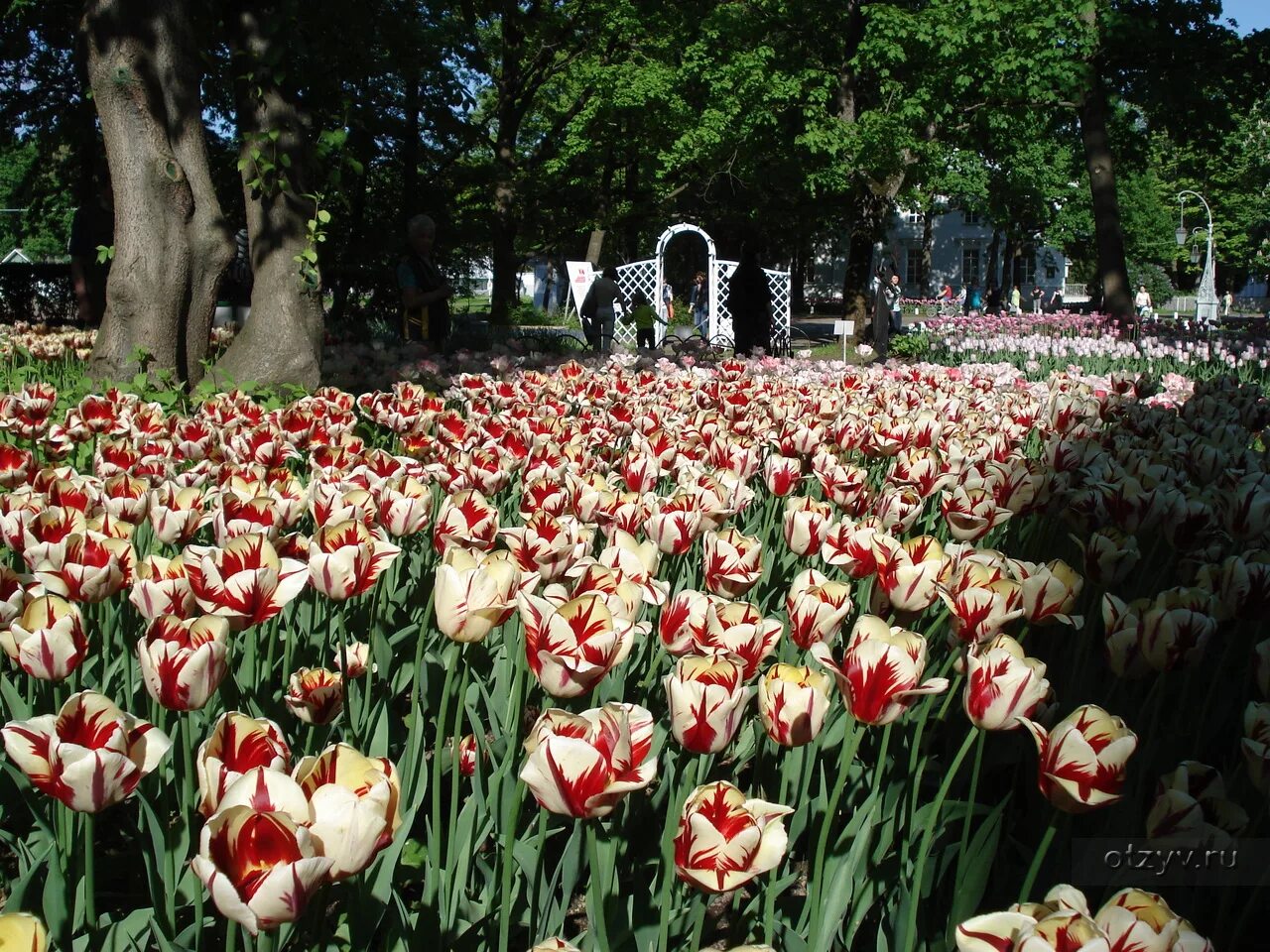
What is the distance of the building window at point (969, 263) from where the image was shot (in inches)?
2527

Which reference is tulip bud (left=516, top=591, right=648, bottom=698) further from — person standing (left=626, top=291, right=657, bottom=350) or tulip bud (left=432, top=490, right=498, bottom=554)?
person standing (left=626, top=291, right=657, bottom=350)

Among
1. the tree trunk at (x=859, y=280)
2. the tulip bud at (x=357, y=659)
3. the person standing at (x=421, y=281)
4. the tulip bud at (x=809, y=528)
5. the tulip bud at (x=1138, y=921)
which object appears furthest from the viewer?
the tree trunk at (x=859, y=280)

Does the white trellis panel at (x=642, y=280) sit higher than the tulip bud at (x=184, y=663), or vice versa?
the white trellis panel at (x=642, y=280)

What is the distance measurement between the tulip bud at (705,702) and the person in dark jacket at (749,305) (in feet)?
41.1

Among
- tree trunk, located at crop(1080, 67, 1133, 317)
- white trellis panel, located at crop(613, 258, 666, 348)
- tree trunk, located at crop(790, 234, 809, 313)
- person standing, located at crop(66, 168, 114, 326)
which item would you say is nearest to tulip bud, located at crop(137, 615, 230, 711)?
person standing, located at crop(66, 168, 114, 326)

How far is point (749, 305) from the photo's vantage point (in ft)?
45.4

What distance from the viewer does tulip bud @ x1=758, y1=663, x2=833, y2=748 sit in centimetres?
143

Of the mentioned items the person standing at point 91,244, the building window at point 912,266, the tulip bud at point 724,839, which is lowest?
the tulip bud at point 724,839

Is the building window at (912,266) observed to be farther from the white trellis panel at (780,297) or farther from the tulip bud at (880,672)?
the tulip bud at (880,672)

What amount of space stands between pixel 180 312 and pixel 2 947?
6.13 meters

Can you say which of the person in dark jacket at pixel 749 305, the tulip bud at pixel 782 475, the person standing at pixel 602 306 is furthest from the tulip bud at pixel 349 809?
the person standing at pixel 602 306

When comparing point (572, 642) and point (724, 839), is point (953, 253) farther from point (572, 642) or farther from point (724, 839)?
point (724, 839)

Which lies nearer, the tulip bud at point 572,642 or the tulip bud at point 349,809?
the tulip bud at point 349,809

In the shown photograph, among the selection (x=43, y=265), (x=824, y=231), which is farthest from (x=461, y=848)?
(x=824, y=231)
